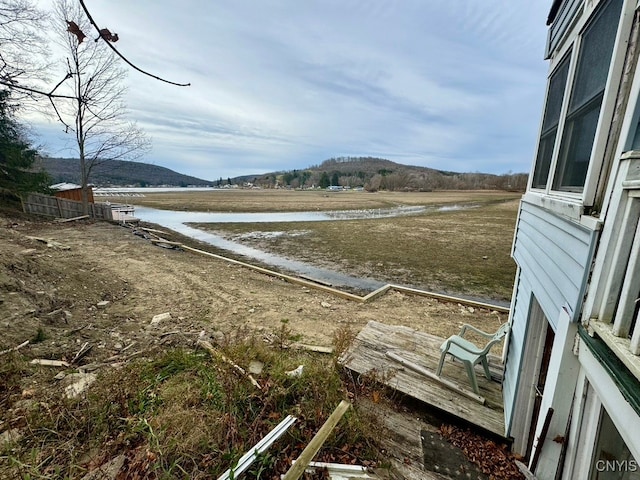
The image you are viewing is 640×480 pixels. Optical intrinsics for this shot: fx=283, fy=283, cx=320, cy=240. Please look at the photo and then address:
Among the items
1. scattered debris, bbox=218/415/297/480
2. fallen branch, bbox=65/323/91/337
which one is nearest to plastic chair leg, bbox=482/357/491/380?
scattered debris, bbox=218/415/297/480

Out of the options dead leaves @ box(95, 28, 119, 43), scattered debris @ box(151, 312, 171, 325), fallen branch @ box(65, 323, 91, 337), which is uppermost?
dead leaves @ box(95, 28, 119, 43)

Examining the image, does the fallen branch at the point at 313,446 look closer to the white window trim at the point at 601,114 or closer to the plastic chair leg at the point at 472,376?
the plastic chair leg at the point at 472,376

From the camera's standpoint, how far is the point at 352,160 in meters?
189

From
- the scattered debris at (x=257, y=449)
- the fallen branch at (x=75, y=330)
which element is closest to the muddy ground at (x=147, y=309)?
the fallen branch at (x=75, y=330)

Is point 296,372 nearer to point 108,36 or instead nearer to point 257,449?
point 257,449

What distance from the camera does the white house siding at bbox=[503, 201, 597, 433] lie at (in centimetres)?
153

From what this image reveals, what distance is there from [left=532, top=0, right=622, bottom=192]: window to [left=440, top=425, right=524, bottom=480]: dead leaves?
2.66 meters

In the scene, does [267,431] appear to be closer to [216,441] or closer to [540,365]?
[216,441]

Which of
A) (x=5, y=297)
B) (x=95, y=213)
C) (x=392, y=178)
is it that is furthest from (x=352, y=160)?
(x=5, y=297)

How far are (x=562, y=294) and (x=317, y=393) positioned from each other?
2329 millimetres

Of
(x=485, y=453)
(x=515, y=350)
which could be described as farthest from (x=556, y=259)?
(x=485, y=453)

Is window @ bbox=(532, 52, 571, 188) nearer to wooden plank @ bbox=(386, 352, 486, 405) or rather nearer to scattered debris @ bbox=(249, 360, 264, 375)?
wooden plank @ bbox=(386, 352, 486, 405)

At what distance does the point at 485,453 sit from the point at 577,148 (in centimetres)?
299

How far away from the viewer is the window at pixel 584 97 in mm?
1652
